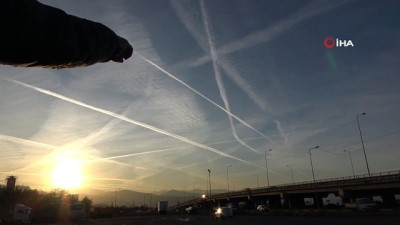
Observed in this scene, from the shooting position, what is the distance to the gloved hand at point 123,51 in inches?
111

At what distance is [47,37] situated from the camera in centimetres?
216

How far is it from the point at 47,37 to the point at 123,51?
813 mm

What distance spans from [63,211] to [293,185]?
6686 centimetres

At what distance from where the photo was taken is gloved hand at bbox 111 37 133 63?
2816mm

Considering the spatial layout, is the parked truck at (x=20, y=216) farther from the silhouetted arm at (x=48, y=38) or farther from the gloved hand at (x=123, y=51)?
the silhouetted arm at (x=48, y=38)

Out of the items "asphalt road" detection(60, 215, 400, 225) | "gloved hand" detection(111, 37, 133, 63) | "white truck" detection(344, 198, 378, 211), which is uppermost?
"gloved hand" detection(111, 37, 133, 63)

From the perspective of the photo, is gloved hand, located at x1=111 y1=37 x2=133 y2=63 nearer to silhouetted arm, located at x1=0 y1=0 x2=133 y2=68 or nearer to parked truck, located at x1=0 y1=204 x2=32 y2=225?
silhouetted arm, located at x1=0 y1=0 x2=133 y2=68

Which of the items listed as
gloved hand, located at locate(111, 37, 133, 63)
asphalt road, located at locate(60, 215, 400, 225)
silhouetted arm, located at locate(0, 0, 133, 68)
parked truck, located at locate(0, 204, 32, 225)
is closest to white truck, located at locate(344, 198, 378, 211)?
asphalt road, located at locate(60, 215, 400, 225)

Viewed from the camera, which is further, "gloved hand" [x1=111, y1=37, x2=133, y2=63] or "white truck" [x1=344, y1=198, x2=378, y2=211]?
"white truck" [x1=344, y1=198, x2=378, y2=211]

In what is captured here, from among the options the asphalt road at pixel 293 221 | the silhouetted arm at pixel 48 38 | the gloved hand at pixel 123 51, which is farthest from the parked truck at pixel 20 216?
the silhouetted arm at pixel 48 38

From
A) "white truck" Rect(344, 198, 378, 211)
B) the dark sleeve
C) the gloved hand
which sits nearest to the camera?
the dark sleeve

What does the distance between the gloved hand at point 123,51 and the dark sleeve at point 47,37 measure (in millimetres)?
168

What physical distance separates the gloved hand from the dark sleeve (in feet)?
0.55

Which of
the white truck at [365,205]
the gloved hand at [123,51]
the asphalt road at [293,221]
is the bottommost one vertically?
the asphalt road at [293,221]
